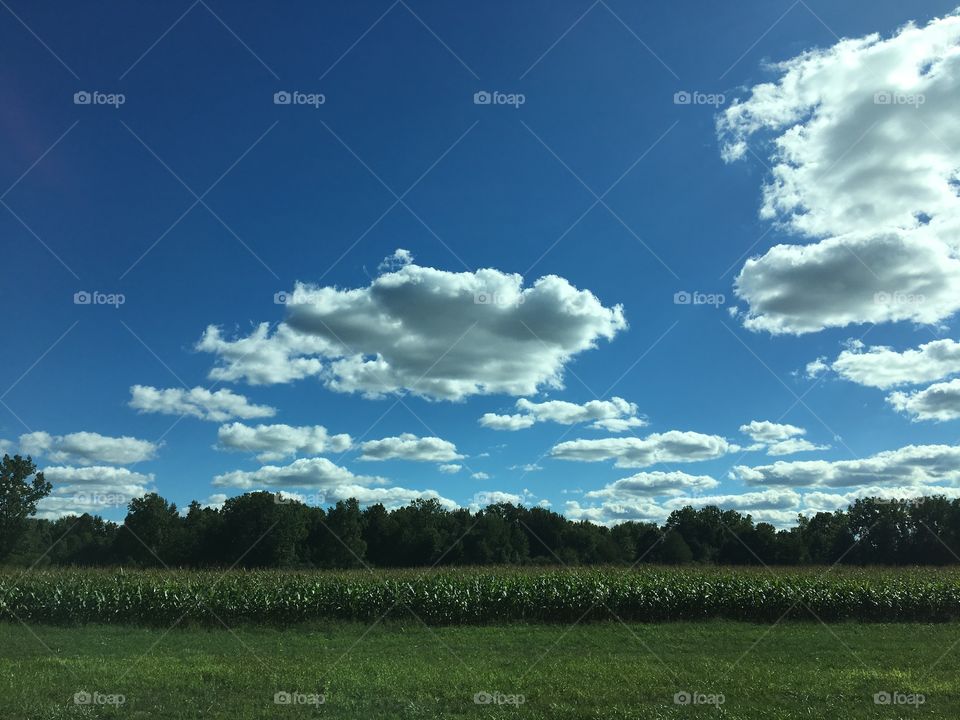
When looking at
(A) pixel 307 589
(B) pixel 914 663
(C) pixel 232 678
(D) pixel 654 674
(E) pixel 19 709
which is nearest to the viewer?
(E) pixel 19 709

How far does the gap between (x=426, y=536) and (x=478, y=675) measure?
44.1 metres

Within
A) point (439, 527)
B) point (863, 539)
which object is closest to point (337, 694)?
point (439, 527)

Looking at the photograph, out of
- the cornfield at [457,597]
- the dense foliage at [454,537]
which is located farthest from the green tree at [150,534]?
the cornfield at [457,597]

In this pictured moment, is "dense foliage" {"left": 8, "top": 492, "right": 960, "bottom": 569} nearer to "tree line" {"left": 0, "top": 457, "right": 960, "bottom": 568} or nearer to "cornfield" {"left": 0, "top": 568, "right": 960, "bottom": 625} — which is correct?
"tree line" {"left": 0, "top": 457, "right": 960, "bottom": 568}

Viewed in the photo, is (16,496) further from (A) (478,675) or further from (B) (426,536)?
(A) (478,675)

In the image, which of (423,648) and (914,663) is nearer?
(914,663)

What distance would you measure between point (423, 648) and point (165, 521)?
149ft

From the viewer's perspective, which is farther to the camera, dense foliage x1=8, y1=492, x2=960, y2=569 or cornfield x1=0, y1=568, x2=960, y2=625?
dense foliage x1=8, y1=492, x2=960, y2=569

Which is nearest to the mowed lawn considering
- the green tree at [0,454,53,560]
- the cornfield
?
the cornfield

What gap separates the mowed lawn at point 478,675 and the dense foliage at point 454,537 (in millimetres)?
27137

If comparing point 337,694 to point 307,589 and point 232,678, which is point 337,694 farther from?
point 307,589

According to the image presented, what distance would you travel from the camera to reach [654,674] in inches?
531

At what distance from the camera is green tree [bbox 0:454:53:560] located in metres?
61.4

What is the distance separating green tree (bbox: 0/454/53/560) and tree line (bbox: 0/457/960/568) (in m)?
0.09
